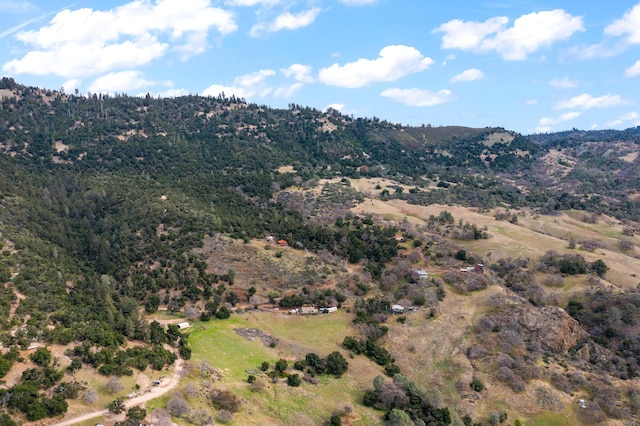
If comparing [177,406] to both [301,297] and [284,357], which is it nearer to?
[284,357]

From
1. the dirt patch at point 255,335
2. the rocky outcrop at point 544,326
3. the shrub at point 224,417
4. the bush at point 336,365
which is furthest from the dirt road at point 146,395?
the rocky outcrop at point 544,326

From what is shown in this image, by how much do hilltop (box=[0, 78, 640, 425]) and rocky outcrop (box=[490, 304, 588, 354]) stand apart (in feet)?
0.97

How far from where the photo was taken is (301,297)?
74.8 m

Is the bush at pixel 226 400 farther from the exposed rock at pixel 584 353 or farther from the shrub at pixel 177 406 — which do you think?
the exposed rock at pixel 584 353

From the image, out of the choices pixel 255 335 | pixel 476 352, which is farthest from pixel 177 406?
pixel 476 352

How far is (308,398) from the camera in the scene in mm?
50062

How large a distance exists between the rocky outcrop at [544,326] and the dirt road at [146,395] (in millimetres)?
47031

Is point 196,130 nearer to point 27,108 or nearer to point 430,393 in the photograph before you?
point 27,108

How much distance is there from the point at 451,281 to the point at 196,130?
142 m

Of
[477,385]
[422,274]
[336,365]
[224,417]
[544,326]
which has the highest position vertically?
[422,274]

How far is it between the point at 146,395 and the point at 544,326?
55.6 meters

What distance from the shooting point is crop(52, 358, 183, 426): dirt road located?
38.1m

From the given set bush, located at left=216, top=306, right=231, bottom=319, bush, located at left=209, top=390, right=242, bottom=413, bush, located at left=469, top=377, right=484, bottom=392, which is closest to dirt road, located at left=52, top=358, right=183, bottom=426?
bush, located at left=209, top=390, right=242, bottom=413

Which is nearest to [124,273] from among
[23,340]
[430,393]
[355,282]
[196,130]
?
[23,340]
